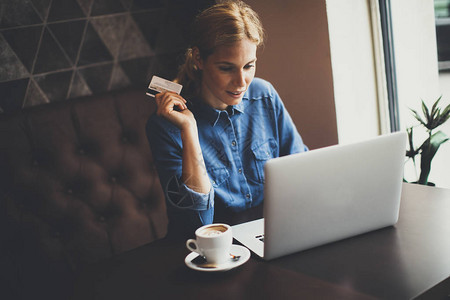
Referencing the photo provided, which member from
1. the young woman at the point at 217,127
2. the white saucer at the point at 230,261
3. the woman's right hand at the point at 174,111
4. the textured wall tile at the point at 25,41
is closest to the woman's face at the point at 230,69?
the young woman at the point at 217,127

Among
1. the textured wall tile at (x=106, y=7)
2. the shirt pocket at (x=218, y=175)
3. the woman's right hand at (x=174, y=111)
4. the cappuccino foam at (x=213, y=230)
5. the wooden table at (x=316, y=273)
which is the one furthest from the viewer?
the textured wall tile at (x=106, y=7)

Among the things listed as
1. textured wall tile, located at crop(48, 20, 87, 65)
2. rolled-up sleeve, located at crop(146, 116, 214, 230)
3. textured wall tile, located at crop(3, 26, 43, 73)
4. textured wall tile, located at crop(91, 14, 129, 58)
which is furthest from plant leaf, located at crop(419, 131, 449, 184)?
textured wall tile, located at crop(3, 26, 43, 73)

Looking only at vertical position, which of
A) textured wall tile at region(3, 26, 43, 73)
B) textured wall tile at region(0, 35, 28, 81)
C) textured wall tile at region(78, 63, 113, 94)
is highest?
textured wall tile at region(3, 26, 43, 73)

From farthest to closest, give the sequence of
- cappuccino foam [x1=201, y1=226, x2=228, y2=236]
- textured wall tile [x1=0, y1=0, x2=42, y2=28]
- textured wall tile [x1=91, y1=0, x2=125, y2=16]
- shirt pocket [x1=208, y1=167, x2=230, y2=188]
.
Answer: textured wall tile [x1=91, y1=0, x2=125, y2=16]
textured wall tile [x1=0, y1=0, x2=42, y2=28]
shirt pocket [x1=208, y1=167, x2=230, y2=188]
cappuccino foam [x1=201, y1=226, x2=228, y2=236]

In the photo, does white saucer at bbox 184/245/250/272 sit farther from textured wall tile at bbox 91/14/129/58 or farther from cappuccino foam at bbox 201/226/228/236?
textured wall tile at bbox 91/14/129/58

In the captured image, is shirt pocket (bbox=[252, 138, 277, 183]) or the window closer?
shirt pocket (bbox=[252, 138, 277, 183])

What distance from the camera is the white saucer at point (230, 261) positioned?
2.18 ft

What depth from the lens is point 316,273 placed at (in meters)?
0.65

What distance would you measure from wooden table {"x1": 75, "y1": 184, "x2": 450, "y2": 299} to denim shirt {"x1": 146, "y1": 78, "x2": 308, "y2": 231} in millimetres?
171

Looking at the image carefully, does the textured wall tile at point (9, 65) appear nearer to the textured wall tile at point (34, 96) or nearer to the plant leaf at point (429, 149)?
the textured wall tile at point (34, 96)

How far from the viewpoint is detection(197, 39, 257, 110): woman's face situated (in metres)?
1.03

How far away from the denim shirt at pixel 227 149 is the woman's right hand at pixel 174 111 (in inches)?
2.2

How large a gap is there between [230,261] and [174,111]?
48 cm

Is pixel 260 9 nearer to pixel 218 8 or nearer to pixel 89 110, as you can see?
pixel 218 8
